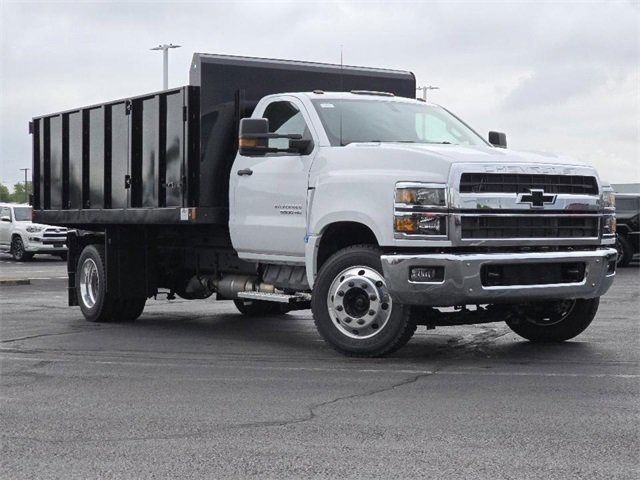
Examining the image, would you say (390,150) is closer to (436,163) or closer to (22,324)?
(436,163)

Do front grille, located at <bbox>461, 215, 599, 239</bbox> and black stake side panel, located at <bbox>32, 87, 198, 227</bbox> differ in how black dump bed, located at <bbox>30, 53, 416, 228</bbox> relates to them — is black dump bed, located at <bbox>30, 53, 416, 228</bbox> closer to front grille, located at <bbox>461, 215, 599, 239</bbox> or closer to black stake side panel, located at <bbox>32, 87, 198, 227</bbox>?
black stake side panel, located at <bbox>32, 87, 198, 227</bbox>

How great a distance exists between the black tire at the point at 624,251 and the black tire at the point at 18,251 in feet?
53.2

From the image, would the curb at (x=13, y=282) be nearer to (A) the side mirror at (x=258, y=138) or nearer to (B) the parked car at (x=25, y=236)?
(B) the parked car at (x=25, y=236)

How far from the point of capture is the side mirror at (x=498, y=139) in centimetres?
1214

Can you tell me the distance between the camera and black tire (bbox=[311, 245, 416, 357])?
9617 mm

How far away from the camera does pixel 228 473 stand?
5680 millimetres

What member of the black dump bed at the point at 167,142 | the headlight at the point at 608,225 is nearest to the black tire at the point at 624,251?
the black dump bed at the point at 167,142

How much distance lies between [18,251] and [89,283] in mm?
21180

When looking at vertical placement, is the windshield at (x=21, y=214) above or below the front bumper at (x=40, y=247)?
above

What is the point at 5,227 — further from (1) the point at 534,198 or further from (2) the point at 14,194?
(2) the point at 14,194

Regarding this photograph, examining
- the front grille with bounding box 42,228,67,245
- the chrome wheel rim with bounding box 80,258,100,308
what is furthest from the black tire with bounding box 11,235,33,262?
the chrome wheel rim with bounding box 80,258,100,308

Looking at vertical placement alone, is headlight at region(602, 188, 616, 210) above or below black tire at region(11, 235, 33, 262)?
above

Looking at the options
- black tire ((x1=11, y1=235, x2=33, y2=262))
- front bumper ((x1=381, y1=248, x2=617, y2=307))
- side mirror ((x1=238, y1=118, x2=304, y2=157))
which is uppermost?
side mirror ((x1=238, y1=118, x2=304, y2=157))

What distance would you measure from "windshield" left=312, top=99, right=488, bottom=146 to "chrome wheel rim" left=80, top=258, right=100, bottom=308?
13.7 feet
